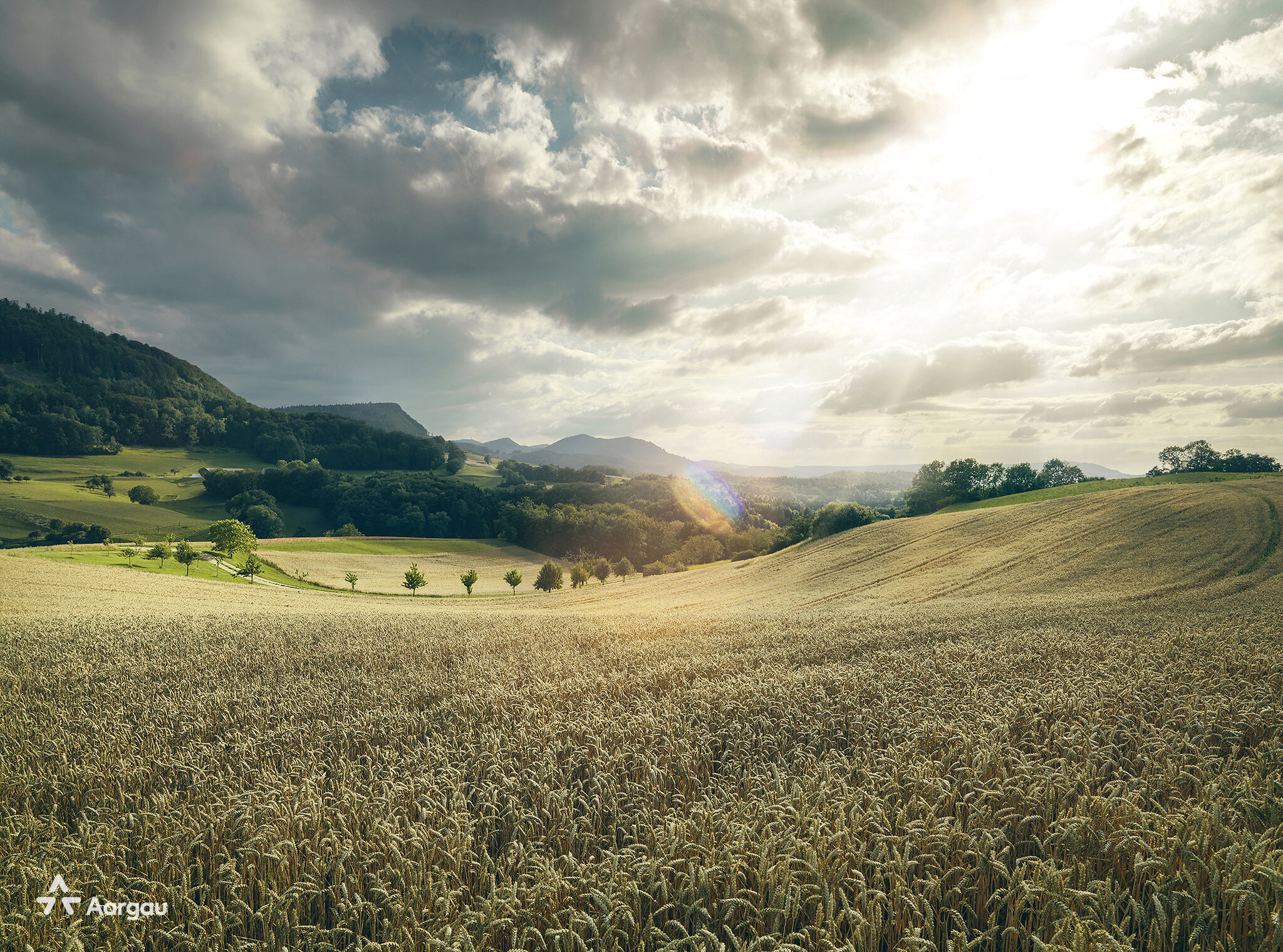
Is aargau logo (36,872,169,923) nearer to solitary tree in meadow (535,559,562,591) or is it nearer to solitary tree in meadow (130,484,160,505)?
solitary tree in meadow (535,559,562,591)

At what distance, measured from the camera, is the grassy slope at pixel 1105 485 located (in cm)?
4738

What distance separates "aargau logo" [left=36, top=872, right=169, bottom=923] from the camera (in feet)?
9.99

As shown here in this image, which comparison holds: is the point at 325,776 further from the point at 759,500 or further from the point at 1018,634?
the point at 759,500

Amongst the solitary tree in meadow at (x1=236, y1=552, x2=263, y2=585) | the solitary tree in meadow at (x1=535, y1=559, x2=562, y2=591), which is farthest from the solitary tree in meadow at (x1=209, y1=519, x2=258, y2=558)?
the solitary tree in meadow at (x1=535, y1=559, x2=562, y2=591)

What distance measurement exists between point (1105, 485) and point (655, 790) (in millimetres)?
68351

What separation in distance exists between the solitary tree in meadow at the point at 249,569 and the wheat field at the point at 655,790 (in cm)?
4944

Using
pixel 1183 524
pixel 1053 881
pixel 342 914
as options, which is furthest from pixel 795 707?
pixel 1183 524

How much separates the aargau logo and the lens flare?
95.4m

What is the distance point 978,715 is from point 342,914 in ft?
20.3

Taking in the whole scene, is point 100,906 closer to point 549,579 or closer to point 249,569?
point 249,569

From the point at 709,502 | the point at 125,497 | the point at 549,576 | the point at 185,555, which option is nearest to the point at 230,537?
the point at 185,555

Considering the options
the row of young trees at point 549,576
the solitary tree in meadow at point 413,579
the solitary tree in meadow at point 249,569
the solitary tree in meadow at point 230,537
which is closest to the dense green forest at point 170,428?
the row of young trees at point 549,576

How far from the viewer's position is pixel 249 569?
5228 centimetres

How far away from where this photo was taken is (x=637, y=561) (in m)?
97.9
